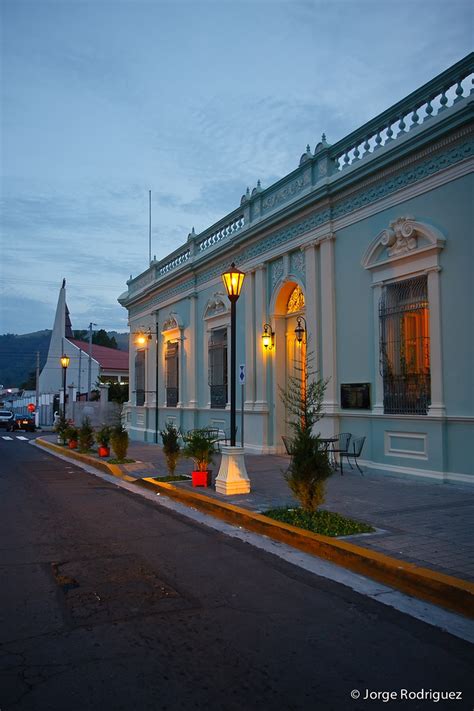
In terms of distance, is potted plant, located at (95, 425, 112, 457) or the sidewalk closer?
the sidewalk

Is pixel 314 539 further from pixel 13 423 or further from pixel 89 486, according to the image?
pixel 13 423

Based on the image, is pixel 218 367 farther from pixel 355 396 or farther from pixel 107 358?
pixel 107 358

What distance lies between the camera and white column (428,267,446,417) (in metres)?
11.2

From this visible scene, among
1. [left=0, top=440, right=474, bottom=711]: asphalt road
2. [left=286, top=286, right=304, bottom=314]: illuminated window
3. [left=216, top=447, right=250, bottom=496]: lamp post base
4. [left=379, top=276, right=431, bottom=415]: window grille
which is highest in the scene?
[left=286, top=286, right=304, bottom=314]: illuminated window

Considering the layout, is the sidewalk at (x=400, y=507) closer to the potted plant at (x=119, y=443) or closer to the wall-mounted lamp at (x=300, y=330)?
the potted plant at (x=119, y=443)

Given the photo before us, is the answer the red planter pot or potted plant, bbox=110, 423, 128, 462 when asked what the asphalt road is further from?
potted plant, bbox=110, 423, 128, 462

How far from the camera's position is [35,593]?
551 cm

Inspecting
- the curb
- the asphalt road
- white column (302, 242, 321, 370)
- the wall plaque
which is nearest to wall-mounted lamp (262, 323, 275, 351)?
white column (302, 242, 321, 370)

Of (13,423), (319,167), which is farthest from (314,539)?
(13,423)

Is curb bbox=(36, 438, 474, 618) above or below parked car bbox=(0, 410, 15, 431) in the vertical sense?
below

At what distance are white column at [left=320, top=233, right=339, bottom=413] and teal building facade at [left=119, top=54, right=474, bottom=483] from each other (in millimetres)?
31

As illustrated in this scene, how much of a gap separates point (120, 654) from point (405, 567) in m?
2.92

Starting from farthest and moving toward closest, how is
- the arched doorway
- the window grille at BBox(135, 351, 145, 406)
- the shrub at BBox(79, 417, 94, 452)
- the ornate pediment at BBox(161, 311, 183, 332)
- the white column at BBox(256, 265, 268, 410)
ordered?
the window grille at BBox(135, 351, 145, 406) < the ornate pediment at BBox(161, 311, 183, 332) < the shrub at BBox(79, 417, 94, 452) < the white column at BBox(256, 265, 268, 410) < the arched doorway

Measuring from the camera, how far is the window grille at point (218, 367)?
19.9m
